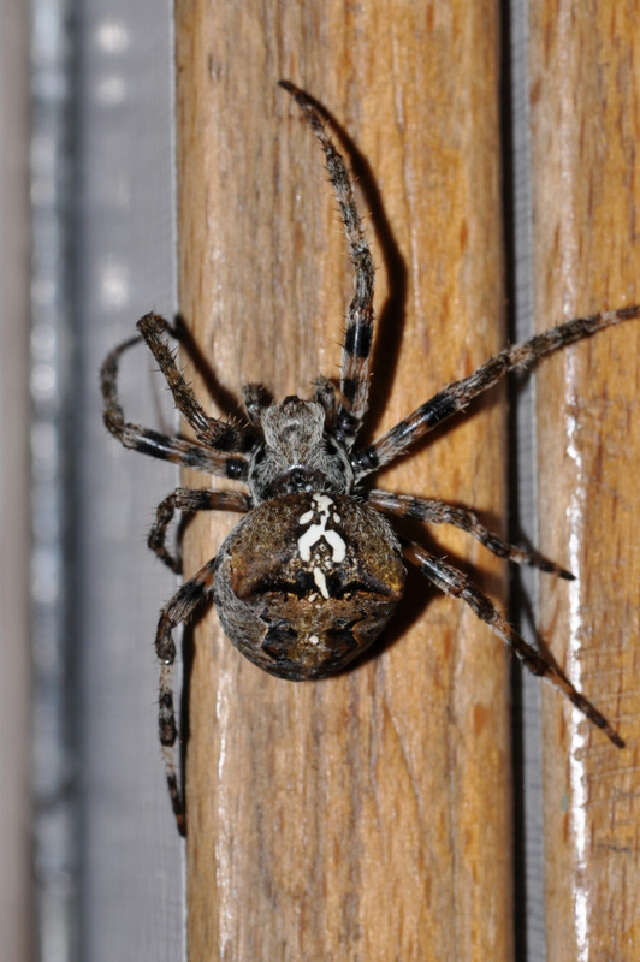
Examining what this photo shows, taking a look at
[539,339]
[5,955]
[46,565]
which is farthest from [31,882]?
[539,339]

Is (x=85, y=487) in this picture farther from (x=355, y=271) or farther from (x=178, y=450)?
(x=355, y=271)

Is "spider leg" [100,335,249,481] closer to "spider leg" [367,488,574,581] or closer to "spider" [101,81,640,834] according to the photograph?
"spider" [101,81,640,834]

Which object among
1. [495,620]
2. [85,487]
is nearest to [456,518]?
[495,620]

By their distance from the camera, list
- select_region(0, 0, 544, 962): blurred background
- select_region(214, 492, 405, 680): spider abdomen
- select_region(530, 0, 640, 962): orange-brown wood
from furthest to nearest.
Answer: select_region(0, 0, 544, 962): blurred background, select_region(530, 0, 640, 962): orange-brown wood, select_region(214, 492, 405, 680): spider abdomen

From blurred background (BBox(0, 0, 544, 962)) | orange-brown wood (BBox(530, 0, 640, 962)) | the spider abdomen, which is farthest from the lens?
blurred background (BBox(0, 0, 544, 962))

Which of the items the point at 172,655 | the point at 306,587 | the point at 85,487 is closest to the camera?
the point at 306,587

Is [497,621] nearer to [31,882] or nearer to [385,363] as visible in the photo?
[385,363]

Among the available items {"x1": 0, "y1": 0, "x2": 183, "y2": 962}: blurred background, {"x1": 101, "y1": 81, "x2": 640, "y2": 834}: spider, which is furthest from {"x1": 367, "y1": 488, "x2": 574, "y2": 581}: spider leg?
{"x1": 0, "y1": 0, "x2": 183, "y2": 962}: blurred background

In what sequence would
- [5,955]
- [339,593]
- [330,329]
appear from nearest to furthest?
[339,593] < [330,329] < [5,955]
